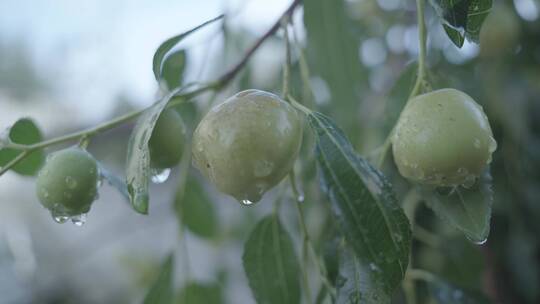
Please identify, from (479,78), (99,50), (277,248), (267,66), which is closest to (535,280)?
(479,78)

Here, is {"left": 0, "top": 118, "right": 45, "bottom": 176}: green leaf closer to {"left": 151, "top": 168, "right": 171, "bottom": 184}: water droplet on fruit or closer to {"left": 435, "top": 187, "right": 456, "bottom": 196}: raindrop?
{"left": 151, "top": 168, "right": 171, "bottom": 184}: water droplet on fruit

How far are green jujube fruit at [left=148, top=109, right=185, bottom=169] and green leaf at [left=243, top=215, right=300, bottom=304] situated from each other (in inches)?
6.6

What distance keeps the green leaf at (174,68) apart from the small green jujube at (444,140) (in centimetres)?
42

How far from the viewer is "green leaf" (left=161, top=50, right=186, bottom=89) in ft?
2.63

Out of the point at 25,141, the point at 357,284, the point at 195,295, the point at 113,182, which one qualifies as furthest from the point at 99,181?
the point at 195,295

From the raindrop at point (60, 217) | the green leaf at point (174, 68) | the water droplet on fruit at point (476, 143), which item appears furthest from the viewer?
the green leaf at point (174, 68)

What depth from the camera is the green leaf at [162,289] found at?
80cm

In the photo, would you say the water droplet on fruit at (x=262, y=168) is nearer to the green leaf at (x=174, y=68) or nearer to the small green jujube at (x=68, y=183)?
the small green jujube at (x=68, y=183)

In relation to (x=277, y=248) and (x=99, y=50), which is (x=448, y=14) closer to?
(x=277, y=248)

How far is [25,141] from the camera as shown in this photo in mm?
646

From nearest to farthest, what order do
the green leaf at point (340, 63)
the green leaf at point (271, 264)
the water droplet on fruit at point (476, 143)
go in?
the water droplet on fruit at point (476, 143) < the green leaf at point (271, 264) < the green leaf at point (340, 63)

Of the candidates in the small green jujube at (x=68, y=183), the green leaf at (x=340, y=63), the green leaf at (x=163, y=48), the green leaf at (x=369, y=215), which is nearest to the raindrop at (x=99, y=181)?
the small green jujube at (x=68, y=183)

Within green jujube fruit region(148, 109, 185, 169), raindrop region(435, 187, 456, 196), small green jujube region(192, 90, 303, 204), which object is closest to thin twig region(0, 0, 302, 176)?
green jujube fruit region(148, 109, 185, 169)

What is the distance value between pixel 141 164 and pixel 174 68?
1.20 feet
